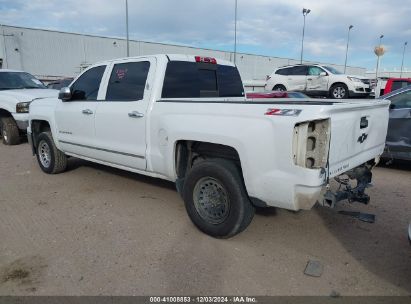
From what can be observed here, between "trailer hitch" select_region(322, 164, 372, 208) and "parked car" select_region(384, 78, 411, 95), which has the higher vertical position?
"parked car" select_region(384, 78, 411, 95)

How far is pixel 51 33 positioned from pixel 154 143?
38.6 metres

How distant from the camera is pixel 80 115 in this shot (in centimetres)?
532

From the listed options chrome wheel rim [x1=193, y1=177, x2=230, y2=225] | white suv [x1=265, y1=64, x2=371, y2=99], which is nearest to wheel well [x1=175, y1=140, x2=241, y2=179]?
chrome wheel rim [x1=193, y1=177, x2=230, y2=225]

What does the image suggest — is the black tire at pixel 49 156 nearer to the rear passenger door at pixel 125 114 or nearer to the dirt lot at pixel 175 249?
the dirt lot at pixel 175 249

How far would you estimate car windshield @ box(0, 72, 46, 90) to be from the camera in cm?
1017

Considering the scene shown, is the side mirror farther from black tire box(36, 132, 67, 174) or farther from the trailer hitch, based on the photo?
the trailer hitch

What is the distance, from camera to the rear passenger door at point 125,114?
439 centimetres

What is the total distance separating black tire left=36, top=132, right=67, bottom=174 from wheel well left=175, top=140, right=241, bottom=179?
3.06 metres

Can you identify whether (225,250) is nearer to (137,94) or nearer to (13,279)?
(13,279)

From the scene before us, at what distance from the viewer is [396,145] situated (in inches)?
252

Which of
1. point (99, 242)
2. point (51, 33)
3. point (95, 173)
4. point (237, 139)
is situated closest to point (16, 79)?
point (95, 173)

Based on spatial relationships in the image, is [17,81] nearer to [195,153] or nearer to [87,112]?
[87,112]

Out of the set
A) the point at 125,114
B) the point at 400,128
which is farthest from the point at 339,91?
the point at 125,114

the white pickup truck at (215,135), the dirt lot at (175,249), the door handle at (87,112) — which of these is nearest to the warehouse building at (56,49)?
the door handle at (87,112)
